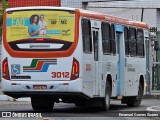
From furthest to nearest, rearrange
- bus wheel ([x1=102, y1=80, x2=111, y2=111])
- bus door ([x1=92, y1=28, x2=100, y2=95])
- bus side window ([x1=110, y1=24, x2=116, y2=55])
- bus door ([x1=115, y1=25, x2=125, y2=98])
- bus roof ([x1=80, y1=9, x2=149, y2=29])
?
bus door ([x1=115, y1=25, x2=125, y2=98]) < bus side window ([x1=110, y1=24, x2=116, y2=55]) < bus wheel ([x1=102, y1=80, x2=111, y2=111]) < bus door ([x1=92, y1=28, x2=100, y2=95]) < bus roof ([x1=80, y1=9, x2=149, y2=29])

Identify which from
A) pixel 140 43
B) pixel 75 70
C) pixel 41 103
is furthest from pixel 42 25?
pixel 140 43

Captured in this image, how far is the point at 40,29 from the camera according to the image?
21.1 meters

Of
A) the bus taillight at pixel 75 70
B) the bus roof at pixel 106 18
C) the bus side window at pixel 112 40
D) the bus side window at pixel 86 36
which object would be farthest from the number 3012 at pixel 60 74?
the bus side window at pixel 112 40

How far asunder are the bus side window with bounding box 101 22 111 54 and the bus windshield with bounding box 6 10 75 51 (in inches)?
84.8

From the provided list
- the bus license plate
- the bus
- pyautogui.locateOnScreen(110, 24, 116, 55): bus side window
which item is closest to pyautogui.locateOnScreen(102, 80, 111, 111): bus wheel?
the bus

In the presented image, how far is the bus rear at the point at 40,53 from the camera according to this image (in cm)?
2073

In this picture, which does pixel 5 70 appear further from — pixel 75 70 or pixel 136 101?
pixel 136 101

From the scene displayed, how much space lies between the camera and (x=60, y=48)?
20828mm

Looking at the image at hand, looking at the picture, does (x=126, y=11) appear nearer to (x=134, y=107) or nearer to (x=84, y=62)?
(x=134, y=107)

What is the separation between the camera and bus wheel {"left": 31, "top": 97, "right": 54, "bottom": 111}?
2258 centimetres

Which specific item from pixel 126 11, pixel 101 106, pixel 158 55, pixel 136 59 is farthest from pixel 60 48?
pixel 126 11

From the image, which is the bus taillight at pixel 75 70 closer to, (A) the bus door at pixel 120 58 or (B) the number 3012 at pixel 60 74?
(B) the number 3012 at pixel 60 74

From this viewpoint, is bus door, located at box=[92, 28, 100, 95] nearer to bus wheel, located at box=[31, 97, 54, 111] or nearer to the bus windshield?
the bus windshield

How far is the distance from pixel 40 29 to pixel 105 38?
273 centimetres
